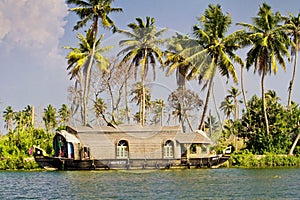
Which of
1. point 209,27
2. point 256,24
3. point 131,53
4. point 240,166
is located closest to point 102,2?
point 131,53

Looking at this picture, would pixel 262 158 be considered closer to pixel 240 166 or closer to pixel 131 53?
pixel 240 166

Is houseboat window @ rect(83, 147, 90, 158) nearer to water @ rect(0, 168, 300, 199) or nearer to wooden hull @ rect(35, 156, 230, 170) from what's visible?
wooden hull @ rect(35, 156, 230, 170)

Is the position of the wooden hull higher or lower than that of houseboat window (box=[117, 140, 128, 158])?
lower

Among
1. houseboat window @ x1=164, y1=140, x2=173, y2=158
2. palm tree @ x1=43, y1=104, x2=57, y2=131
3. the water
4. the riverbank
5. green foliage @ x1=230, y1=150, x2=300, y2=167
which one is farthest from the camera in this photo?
palm tree @ x1=43, y1=104, x2=57, y2=131

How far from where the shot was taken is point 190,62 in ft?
93.2

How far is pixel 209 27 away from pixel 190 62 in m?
2.75

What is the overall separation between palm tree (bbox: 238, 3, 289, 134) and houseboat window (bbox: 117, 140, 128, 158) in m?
9.29

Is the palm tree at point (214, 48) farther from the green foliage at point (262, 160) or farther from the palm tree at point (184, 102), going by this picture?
the palm tree at point (184, 102)

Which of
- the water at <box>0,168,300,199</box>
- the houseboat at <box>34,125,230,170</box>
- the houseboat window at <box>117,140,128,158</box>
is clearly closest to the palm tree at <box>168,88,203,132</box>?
the water at <box>0,168,300,199</box>

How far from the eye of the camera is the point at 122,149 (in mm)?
26344

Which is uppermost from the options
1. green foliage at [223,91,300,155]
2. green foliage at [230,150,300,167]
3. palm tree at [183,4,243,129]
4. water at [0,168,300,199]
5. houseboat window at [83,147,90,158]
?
palm tree at [183,4,243,129]

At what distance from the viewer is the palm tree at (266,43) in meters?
30.0

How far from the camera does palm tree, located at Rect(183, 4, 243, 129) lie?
1125 inches

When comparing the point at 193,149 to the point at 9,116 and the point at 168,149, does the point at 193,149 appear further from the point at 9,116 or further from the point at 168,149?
the point at 9,116
